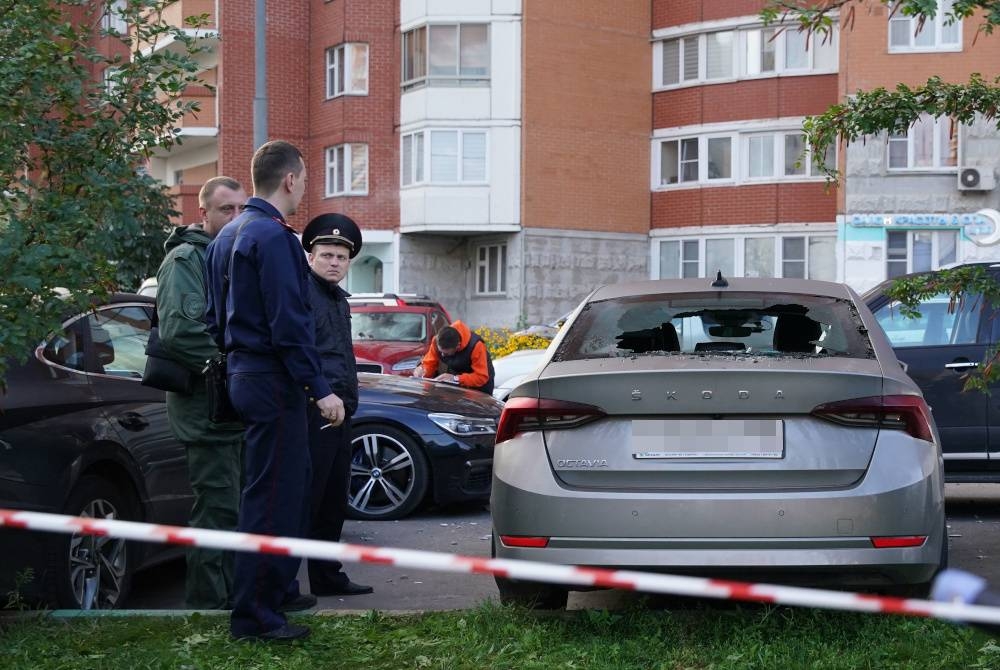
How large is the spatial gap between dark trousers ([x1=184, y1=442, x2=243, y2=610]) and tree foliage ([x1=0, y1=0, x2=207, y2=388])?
3.07 feet

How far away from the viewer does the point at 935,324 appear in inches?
384

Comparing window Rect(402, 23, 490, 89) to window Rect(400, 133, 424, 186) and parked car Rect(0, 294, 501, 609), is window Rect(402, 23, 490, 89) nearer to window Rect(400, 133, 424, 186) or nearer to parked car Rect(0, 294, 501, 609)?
window Rect(400, 133, 424, 186)

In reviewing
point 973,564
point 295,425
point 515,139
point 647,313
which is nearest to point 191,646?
point 295,425

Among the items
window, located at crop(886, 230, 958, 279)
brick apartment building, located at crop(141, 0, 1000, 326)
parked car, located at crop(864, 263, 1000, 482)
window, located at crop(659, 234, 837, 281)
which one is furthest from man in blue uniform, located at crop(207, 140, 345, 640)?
window, located at crop(659, 234, 837, 281)

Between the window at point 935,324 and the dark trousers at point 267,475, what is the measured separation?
5.66 metres

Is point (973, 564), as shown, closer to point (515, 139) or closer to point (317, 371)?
point (317, 371)

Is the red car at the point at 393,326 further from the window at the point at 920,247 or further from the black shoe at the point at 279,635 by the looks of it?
the window at the point at 920,247

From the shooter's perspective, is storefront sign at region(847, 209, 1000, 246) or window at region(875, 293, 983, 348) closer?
window at region(875, 293, 983, 348)

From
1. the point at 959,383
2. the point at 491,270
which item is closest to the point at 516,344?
the point at 959,383

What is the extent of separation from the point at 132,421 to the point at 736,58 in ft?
106

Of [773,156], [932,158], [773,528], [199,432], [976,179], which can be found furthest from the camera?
[773,156]

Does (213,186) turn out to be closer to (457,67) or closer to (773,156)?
(457,67)

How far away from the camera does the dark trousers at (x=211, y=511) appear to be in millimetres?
6219

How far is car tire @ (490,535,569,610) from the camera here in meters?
5.71
